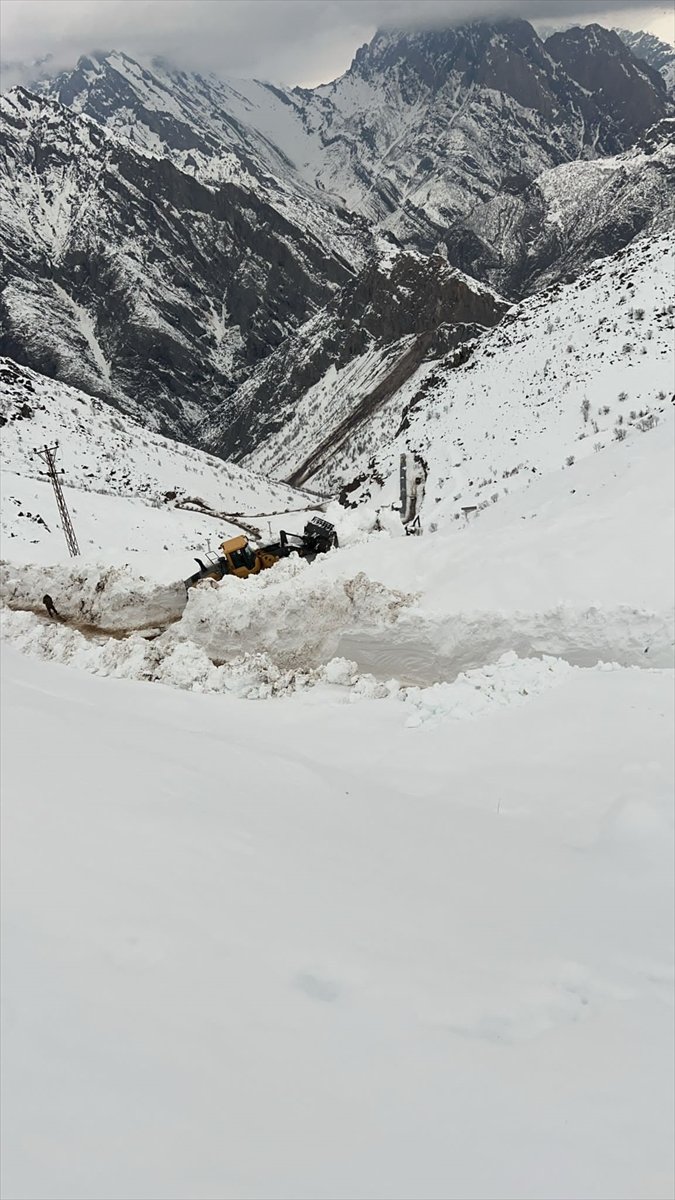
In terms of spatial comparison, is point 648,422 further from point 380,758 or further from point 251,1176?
point 251,1176

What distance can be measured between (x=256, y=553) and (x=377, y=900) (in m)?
12.4

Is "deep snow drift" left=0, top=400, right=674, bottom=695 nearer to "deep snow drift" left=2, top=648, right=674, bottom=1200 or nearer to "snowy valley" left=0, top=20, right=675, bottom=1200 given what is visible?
"snowy valley" left=0, top=20, right=675, bottom=1200

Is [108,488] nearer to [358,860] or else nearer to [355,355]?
[358,860]

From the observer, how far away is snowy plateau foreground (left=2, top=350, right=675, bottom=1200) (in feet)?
8.08

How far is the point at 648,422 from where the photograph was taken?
45.1 feet

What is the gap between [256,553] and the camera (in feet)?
53.7

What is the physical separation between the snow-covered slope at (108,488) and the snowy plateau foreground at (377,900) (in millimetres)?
9437

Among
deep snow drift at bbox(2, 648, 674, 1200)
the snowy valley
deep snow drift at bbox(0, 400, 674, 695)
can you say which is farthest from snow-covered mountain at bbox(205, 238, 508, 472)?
deep snow drift at bbox(2, 648, 674, 1200)

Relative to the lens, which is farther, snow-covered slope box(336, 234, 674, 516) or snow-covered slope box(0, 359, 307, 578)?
snow-covered slope box(0, 359, 307, 578)

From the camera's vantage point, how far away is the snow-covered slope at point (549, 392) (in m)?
23.6

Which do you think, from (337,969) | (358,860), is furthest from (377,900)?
(337,969)

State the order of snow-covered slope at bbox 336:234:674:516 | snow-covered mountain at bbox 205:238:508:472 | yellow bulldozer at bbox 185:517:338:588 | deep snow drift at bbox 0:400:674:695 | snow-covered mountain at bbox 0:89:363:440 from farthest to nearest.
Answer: snow-covered mountain at bbox 0:89:363:440, snow-covered mountain at bbox 205:238:508:472, snow-covered slope at bbox 336:234:674:516, yellow bulldozer at bbox 185:517:338:588, deep snow drift at bbox 0:400:674:695

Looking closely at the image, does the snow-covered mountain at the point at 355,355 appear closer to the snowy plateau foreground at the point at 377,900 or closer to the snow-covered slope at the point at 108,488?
the snow-covered slope at the point at 108,488

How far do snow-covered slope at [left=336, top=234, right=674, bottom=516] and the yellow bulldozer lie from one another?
10.6 feet
